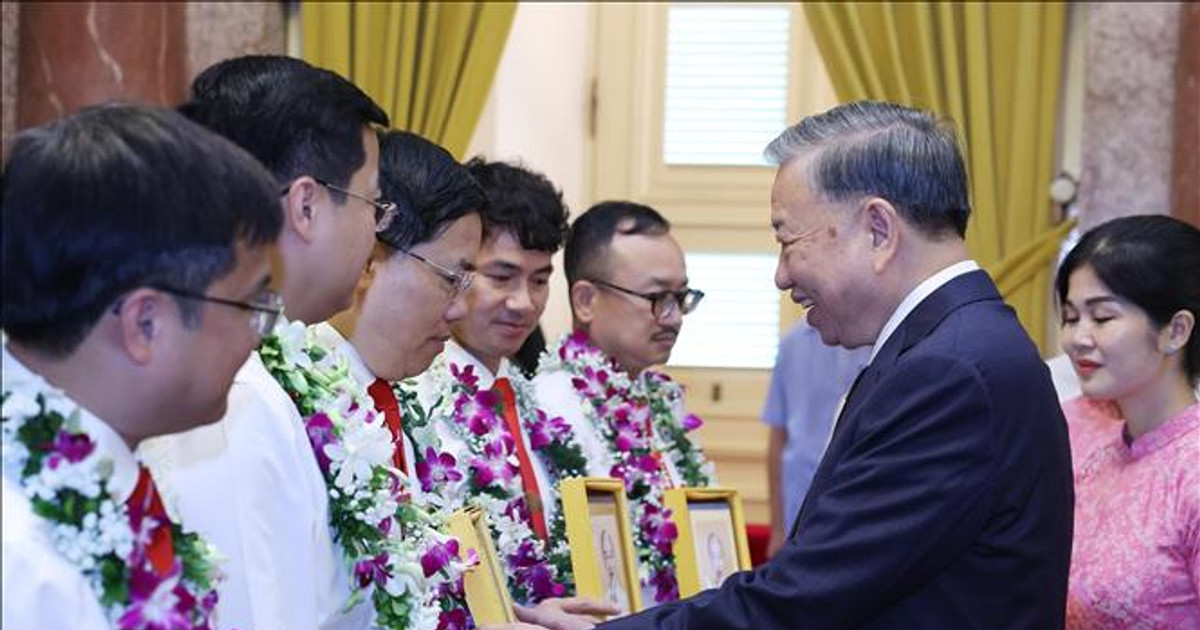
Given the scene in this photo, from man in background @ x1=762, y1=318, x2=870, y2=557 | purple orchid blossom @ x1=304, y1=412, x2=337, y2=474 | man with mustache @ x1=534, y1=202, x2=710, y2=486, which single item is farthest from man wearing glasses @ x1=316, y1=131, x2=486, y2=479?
man in background @ x1=762, y1=318, x2=870, y2=557

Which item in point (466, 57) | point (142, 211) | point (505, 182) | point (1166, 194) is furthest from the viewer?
point (466, 57)

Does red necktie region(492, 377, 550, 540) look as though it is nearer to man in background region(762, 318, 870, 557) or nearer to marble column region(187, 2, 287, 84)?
man in background region(762, 318, 870, 557)

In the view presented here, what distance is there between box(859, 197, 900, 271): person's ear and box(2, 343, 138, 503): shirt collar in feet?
4.62

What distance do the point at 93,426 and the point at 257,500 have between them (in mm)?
493

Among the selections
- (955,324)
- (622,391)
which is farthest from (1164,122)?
(955,324)

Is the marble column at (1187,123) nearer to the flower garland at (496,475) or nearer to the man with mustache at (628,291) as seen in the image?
the man with mustache at (628,291)

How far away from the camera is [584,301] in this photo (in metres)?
4.88

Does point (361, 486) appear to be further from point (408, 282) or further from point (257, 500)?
point (408, 282)

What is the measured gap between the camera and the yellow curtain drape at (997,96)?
7.24 meters

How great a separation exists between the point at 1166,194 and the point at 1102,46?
0.59 metres

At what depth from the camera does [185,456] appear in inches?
100

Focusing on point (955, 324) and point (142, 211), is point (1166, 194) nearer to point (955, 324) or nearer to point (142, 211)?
point (955, 324)

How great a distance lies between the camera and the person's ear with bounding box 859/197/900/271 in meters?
3.12

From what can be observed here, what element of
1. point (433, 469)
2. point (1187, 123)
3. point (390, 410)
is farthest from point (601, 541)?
point (1187, 123)
